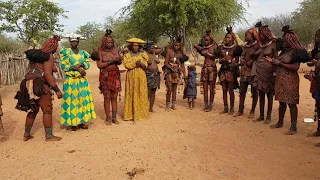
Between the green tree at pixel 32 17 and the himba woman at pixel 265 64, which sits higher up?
the green tree at pixel 32 17

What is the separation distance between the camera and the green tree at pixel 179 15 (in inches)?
504

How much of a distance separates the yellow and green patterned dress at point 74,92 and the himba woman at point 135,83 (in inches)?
40.1

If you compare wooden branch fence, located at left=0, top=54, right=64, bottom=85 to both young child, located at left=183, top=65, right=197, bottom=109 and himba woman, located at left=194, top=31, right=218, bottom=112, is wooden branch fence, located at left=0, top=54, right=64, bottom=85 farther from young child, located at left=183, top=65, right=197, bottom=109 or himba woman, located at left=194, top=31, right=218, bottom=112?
himba woman, located at left=194, top=31, right=218, bottom=112

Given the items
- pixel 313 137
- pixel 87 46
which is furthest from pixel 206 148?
pixel 87 46

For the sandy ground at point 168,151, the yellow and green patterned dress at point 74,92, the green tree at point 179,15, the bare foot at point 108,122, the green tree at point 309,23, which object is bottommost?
the sandy ground at point 168,151

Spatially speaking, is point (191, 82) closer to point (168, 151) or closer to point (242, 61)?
point (242, 61)

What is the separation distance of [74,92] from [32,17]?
74.9 feet

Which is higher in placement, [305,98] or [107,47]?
[107,47]

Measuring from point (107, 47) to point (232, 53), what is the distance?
2.98 metres

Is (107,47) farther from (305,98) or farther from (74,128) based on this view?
(305,98)

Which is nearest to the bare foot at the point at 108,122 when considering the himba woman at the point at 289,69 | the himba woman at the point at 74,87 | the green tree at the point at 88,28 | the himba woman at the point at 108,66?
the himba woman at the point at 108,66

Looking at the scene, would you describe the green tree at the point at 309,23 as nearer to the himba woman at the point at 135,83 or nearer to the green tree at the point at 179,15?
the green tree at the point at 179,15

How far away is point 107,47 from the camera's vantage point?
669 centimetres

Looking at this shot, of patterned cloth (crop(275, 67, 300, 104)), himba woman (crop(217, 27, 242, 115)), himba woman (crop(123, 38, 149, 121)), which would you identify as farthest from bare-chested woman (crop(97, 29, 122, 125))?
patterned cloth (crop(275, 67, 300, 104))
